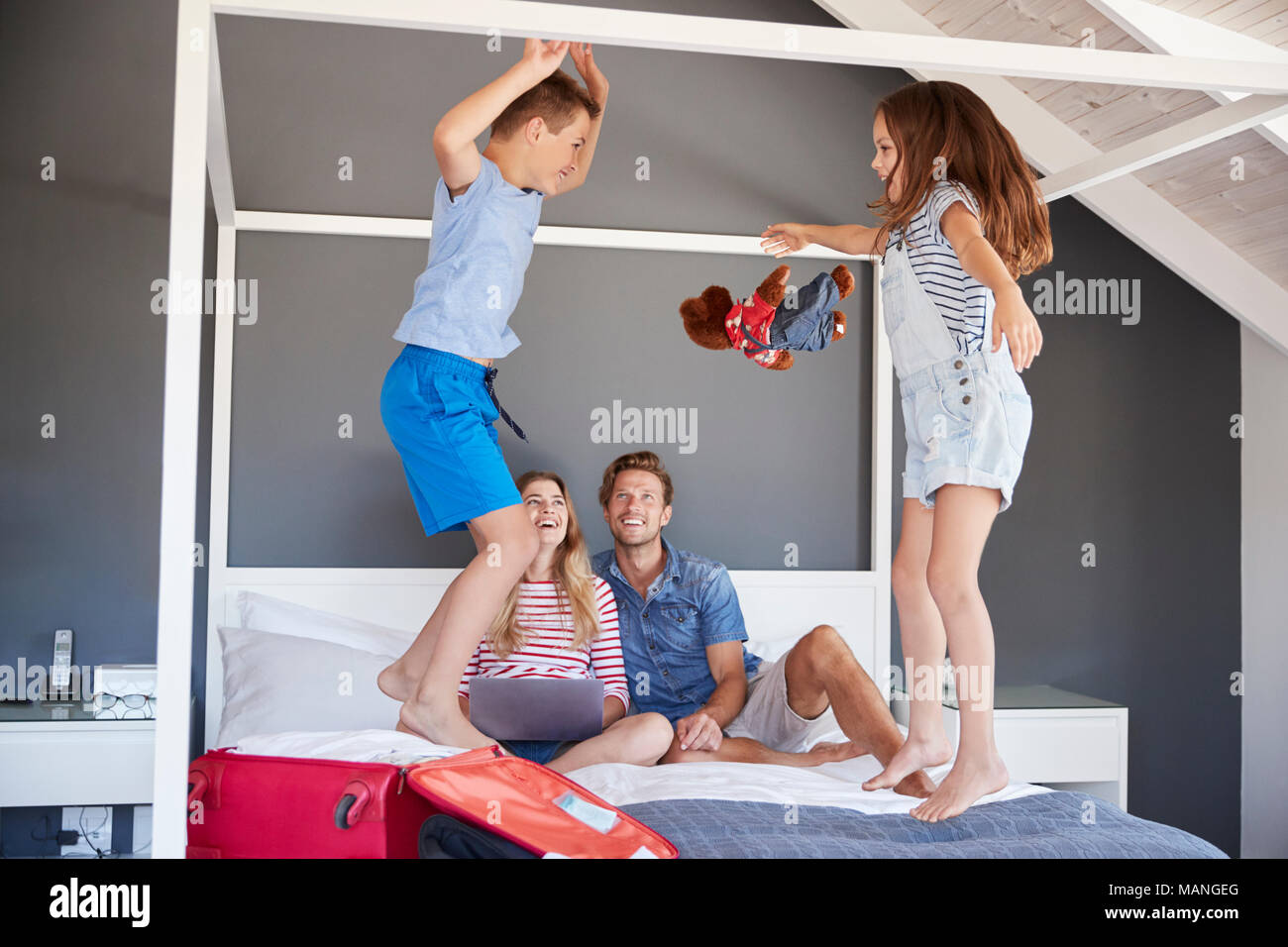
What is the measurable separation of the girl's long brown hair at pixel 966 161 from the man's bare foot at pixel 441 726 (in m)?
1.14

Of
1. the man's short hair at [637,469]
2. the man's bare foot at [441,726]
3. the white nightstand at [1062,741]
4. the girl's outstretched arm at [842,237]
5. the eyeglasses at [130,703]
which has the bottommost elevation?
the white nightstand at [1062,741]

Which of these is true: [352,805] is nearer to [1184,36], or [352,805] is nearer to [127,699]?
[127,699]

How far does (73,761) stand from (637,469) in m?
1.42

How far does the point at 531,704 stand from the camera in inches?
90.5

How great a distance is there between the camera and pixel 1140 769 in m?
3.37

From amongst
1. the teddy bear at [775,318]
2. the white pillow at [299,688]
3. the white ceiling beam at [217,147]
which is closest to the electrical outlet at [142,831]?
the white pillow at [299,688]

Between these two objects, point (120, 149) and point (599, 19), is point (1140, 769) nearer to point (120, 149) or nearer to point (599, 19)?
point (599, 19)

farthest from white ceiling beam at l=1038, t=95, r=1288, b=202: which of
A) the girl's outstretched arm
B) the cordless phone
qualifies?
the cordless phone

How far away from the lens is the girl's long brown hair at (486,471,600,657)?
2545 mm

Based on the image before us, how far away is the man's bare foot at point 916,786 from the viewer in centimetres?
200

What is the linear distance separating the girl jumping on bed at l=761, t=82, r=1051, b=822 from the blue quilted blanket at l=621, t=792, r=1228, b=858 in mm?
54

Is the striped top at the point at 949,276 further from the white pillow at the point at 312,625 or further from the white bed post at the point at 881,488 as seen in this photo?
the white pillow at the point at 312,625

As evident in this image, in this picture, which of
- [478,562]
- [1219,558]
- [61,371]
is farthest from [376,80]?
[1219,558]

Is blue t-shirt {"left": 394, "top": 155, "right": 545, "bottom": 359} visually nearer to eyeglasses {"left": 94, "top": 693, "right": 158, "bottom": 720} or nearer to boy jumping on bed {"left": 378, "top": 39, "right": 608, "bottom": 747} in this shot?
boy jumping on bed {"left": 378, "top": 39, "right": 608, "bottom": 747}
